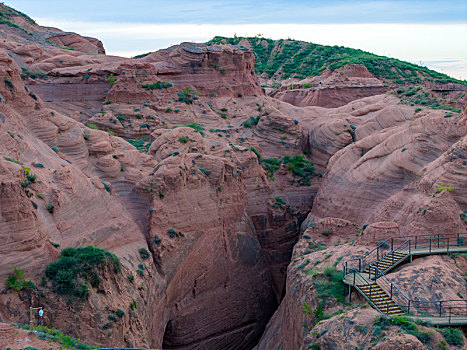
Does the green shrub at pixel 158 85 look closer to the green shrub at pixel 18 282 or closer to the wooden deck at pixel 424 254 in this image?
the green shrub at pixel 18 282

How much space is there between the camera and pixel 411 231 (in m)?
25.4

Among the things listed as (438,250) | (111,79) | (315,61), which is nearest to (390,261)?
(438,250)

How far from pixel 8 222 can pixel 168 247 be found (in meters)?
9.42

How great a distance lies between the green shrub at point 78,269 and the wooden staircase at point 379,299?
33.6 ft

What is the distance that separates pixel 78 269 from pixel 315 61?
7375 centimetres

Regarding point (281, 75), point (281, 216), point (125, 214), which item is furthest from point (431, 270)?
point (281, 75)

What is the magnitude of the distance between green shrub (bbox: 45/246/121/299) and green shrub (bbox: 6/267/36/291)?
34.5 inches

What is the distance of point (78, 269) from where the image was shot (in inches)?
901

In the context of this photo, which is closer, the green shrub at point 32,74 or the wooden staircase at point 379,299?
the wooden staircase at point 379,299

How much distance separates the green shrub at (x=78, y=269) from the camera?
73.2 feet

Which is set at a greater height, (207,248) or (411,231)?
(411,231)

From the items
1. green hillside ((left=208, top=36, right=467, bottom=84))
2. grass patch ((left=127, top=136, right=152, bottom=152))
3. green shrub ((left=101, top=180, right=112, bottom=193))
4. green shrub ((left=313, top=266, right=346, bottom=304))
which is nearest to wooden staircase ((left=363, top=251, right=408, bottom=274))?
green shrub ((left=313, top=266, right=346, bottom=304))

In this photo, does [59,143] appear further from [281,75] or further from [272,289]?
[281,75]

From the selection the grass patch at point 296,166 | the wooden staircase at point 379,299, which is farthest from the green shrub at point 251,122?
the wooden staircase at point 379,299
